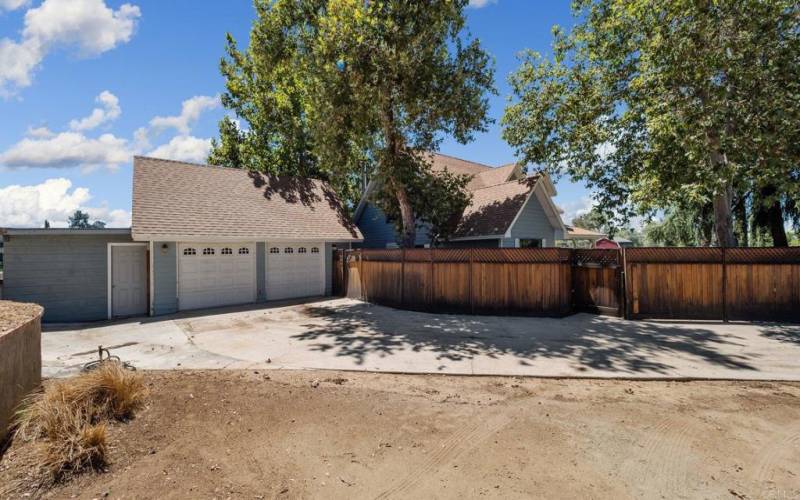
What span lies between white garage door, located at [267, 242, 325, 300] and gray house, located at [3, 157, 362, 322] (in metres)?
0.04

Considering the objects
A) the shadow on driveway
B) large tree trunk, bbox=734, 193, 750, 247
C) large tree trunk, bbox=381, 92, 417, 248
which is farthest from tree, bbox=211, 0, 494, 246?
large tree trunk, bbox=734, 193, 750, 247

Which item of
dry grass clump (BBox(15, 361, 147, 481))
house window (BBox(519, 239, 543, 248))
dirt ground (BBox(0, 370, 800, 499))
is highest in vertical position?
house window (BBox(519, 239, 543, 248))

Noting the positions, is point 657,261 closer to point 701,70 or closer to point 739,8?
point 701,70

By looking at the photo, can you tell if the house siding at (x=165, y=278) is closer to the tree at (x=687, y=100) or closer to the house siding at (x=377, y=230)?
the house siding at (x=377, y=230)

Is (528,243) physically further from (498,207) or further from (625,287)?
(625,287)

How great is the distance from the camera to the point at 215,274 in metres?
13.6

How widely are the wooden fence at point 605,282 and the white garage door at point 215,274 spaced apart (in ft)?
17.9

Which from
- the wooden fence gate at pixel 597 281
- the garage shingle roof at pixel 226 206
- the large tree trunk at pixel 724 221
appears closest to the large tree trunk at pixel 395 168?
the garage shingle roof at pixel 226 206

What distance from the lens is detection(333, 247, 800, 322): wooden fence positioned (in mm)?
9742

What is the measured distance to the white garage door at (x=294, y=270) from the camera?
15000mm

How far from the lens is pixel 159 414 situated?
4781 millimetres

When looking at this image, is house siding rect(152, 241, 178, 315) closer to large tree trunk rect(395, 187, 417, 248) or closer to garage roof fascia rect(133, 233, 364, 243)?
garage roof fascia rect(133, 233, 364, 243)

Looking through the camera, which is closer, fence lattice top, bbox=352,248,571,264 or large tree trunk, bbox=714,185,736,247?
fence lattice top, bbox=352,248,571,264

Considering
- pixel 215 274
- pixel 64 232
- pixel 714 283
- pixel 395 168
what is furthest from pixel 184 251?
pixel 714 283
